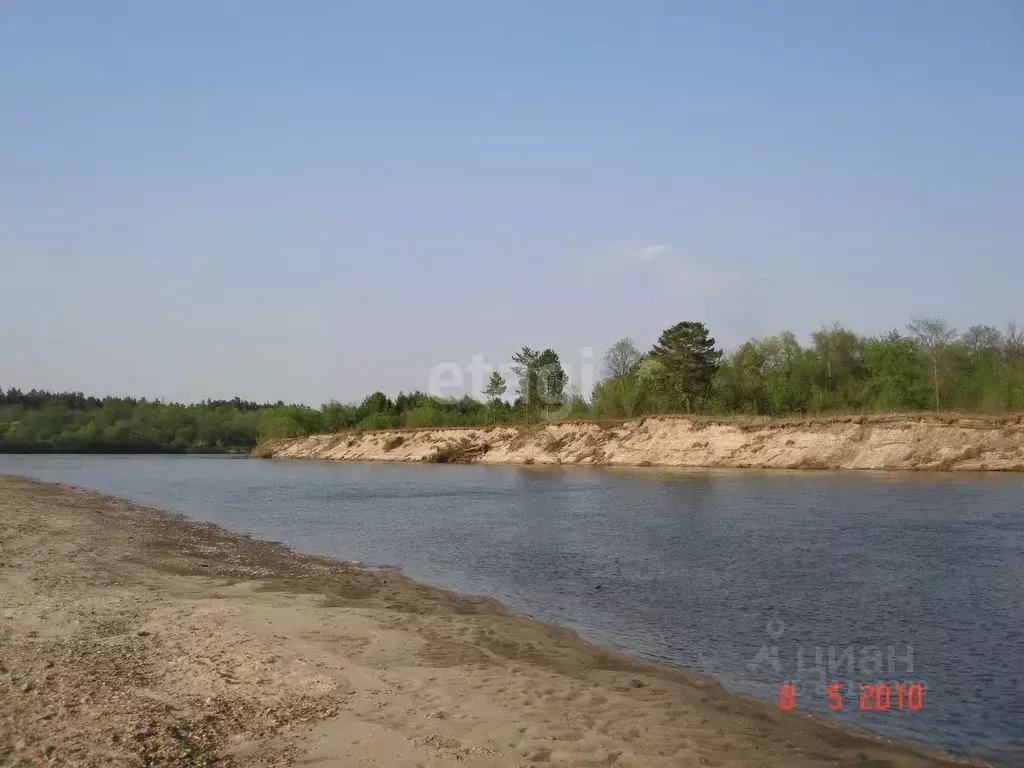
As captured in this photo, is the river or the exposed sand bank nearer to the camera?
the river

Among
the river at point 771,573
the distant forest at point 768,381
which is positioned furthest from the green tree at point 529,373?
the river at point 771,573

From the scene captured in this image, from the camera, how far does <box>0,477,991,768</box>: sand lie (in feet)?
23.6

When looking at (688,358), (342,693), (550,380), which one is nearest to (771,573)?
(342,693)

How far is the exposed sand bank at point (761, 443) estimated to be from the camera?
5019cm

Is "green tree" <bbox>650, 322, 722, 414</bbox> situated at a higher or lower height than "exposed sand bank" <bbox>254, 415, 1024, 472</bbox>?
higher

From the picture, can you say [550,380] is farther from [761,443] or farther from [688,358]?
[761,443]

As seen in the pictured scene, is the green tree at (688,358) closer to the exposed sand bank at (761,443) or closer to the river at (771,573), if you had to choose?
the exposed sand bank at (761,443)

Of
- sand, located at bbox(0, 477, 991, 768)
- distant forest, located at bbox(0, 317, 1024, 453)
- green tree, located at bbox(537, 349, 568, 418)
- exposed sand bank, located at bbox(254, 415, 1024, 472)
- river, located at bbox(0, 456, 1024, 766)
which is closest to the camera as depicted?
sand, located at bbox(0, 477, 991, 768)

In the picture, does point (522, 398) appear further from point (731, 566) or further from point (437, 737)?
point (437, 737)
